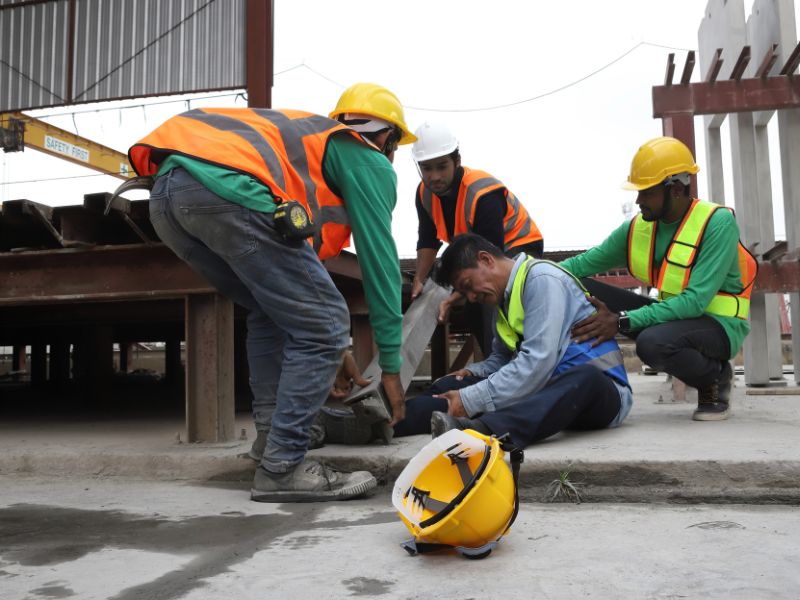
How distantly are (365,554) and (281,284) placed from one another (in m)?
1.00

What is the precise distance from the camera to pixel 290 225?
250 centimetres

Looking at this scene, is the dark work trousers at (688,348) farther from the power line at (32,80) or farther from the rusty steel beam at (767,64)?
the power line at (32,80)

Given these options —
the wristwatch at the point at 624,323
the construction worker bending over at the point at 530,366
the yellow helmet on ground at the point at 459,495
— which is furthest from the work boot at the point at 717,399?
the yellow helmet on ground at the point at 459,495

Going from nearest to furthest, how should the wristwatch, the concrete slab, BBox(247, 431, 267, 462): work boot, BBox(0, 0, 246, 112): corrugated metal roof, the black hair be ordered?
the concrete slab < BBox(247, 431, 267, 462): work boot < the black hair < the wristwatch < BBox(0, 0, 246, 112): corrugated metal roof

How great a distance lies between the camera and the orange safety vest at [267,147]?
2580 millimetres

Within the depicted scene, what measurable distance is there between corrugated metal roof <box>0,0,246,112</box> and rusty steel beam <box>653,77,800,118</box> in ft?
14.2

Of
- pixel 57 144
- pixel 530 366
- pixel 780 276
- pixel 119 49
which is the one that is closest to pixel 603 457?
pixel 530 366

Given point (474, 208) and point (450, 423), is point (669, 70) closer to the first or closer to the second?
point (474, 208)

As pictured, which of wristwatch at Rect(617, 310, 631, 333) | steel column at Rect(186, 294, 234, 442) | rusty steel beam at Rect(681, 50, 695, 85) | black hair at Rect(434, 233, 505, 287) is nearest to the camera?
black hair at Rect(434, 233, 505, 287)

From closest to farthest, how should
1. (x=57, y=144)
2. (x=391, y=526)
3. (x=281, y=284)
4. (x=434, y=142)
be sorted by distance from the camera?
(x=391, y=526) < (x=281, y=284) < (x=434, y=142) < (x=57, y=144)

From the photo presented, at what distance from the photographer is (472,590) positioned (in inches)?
67.1

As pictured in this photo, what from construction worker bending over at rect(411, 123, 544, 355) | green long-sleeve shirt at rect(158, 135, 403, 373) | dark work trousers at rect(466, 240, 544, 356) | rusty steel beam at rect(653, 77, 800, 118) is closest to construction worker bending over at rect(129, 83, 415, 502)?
green long-sleeve shirt at rect(158, 135, 403, 373)

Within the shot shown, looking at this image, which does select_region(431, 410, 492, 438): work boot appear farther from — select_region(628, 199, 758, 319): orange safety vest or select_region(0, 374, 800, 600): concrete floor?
select_region(628, 199, 758, 319): orange safety vest

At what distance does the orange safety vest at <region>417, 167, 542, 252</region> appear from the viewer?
428 cm
